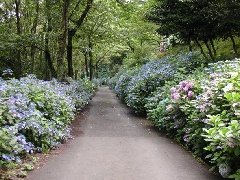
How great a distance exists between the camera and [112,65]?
167 feet

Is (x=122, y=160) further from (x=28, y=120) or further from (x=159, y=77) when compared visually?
(x=159, y=77)

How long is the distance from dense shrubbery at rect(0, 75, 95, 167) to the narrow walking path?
1.53 ft

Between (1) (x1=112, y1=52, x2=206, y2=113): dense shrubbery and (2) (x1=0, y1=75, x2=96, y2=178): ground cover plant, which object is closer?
(2) (x1=0, y1=75, x2=96, y2=178): ground cover plant

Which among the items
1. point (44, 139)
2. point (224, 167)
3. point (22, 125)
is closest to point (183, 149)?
point (224, 167)

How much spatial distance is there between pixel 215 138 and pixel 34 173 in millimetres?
2895

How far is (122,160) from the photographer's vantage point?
5.12m

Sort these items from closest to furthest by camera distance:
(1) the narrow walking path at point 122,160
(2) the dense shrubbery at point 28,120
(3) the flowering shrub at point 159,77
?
(2) the dense shrubbery at point 28,120 < (1) the narrow walking path at point 122,160 < (3) the flowering shrub at point 159,77

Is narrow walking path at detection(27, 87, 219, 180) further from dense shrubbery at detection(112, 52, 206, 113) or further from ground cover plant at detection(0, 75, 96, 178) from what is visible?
dense shrubbery at detection(112, 52, 206, 113)

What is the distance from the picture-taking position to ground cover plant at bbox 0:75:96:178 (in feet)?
12.4

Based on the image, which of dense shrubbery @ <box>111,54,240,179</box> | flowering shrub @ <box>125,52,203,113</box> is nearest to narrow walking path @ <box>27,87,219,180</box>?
dense shrubbery @ <box>111,54,240,179</box>

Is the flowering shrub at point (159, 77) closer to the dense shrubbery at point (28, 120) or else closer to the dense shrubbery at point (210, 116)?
the dense shrubbery at point (210, 116)

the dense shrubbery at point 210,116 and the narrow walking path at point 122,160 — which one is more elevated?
the dense shrubbery at point 210,116

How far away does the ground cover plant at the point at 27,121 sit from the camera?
12.4 feet

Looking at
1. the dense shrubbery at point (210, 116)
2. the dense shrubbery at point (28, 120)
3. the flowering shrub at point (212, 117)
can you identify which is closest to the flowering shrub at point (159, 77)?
the dense shrubbery at point (210, 116)
